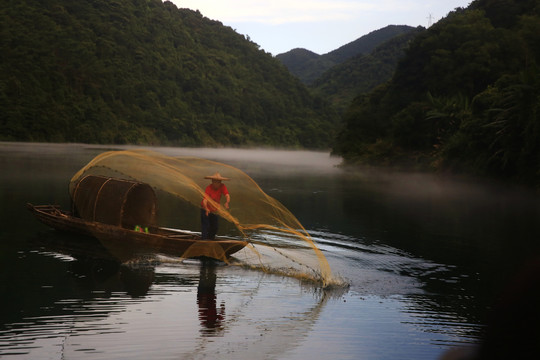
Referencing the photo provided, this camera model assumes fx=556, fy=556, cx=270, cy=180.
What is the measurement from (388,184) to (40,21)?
11809 centimetres

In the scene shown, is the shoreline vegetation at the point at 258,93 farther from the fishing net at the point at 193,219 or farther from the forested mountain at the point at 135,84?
the fishing net at the point at 193,219

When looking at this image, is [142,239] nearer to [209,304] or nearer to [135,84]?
[209,304]

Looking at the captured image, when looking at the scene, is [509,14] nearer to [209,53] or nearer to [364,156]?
[364,156]

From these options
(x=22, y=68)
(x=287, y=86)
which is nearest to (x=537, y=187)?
(x=22, y=68)

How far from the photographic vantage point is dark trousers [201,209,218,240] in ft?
52.7

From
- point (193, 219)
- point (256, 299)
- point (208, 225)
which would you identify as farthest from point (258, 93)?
point (256, 299)

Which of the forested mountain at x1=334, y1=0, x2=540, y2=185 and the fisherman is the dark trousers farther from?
the forested mountain at x1=334, y1=0, x2=540, y2=185

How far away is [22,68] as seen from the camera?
118 metres

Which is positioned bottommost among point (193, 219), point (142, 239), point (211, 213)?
point (193, 219)

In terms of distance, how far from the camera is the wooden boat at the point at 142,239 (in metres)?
14.9

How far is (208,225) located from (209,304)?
498cm

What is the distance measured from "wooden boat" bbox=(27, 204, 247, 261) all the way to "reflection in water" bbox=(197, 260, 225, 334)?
0.63 metres

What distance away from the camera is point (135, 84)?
484ft

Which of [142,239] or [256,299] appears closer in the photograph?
[256,299]
